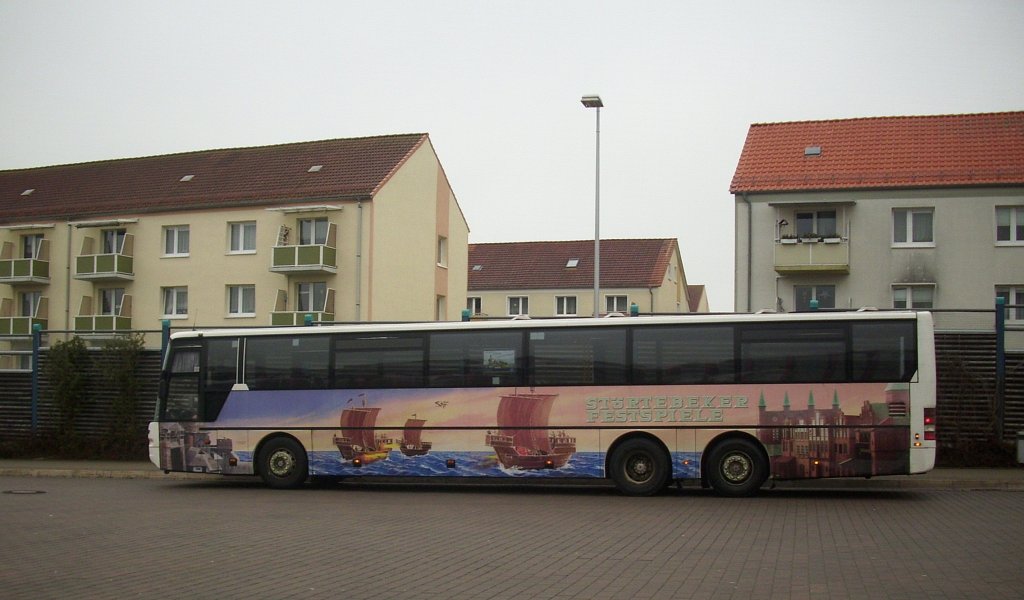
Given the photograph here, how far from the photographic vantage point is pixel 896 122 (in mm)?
41531

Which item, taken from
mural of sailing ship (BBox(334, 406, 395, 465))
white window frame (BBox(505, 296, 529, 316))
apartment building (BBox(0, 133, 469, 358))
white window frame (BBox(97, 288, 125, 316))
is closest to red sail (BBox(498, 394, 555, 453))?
mural of sailing ship (BBox(334, 406, 395, 465))

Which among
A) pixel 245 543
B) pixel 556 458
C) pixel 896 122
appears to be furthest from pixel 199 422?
pixel 896 122

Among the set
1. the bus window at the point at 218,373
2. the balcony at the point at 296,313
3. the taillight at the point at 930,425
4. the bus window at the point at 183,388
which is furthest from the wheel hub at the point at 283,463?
the balcony at the point at 296,313

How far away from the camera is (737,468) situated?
659 inches

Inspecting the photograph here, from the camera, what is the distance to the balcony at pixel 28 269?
49.7 m

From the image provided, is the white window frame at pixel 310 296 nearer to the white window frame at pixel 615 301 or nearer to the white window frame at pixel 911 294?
the white window frame at pixel 911 294

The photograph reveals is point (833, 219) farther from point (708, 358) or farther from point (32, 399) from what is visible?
point (32, 399)

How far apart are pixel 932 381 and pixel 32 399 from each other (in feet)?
67.4

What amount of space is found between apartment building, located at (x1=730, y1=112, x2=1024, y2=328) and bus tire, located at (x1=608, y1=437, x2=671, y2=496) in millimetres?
21862

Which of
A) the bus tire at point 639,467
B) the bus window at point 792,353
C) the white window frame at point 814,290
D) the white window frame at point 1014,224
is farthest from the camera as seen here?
the white window frame at point 814,290

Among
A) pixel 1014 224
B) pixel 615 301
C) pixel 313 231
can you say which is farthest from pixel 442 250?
pixel 1014 224

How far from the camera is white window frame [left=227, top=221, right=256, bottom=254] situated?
1833 inches

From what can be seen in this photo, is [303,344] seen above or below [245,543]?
above

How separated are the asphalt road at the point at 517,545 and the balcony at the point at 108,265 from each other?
31.3 meters
